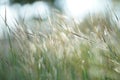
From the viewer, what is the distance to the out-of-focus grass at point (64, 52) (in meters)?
2.65

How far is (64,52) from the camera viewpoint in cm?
283

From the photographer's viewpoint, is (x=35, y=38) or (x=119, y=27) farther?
(x=35, y=38)

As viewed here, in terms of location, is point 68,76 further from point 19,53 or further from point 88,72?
point 19,53

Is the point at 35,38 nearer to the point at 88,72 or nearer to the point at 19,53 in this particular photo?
the point at 19,53

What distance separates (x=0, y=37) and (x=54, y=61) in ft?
2.21

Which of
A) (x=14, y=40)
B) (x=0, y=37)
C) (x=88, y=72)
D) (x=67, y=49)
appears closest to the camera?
(x=88, y=72)

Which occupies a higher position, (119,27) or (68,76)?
(119,27)

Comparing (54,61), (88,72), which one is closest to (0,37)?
(54,61)

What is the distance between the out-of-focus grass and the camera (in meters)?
2.65

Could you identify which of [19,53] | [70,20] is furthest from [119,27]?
[19,53]

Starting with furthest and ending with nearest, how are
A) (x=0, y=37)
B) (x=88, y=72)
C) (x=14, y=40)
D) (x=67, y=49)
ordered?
(x=0, y=37) → (x=14, y=40) → (x=67, y=49) → (x=88, y=72)

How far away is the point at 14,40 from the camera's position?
3.13 m

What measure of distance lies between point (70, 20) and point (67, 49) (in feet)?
0.68

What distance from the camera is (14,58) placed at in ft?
9.41
